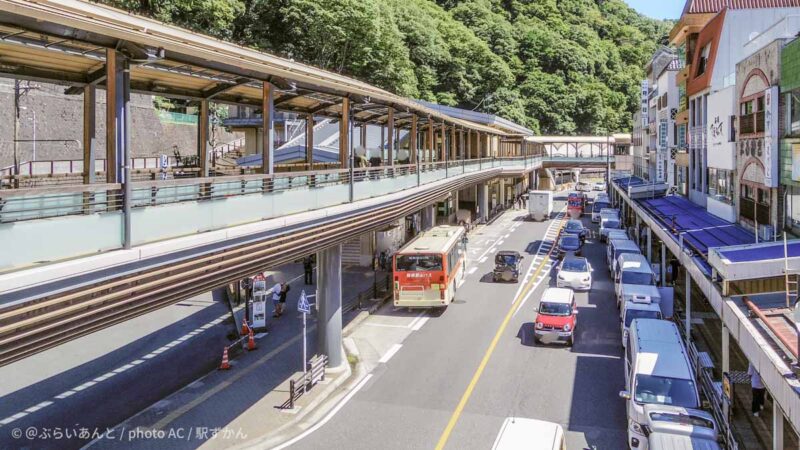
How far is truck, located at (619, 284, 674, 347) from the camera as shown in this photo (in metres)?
20.0

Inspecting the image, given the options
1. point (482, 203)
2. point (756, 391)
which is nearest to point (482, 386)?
point (756, 391)

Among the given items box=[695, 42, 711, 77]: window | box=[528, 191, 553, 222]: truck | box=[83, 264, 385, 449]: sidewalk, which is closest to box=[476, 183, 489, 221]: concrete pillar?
box=[528, 191, 553, 222]: truck

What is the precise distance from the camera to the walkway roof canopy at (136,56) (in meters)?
7.45

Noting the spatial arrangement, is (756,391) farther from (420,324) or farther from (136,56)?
(136,56)

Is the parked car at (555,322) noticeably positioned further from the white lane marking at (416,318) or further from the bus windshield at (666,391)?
the bus windshield at (666,391)

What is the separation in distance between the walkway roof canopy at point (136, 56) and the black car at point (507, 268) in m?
15.4

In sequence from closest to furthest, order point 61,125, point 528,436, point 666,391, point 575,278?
1. point 528,436
2. point 666,391
3. point 575,278
4. point 61,125

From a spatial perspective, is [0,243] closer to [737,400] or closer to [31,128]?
[737,400]

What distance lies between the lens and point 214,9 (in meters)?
48.9

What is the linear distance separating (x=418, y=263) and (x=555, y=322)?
20.8ft

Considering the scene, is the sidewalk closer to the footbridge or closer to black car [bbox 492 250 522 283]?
the footbridge

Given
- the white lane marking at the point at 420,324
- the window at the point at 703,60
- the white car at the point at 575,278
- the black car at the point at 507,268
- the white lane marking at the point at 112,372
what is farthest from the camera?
the black car at the point at 507,268

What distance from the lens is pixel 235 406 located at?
15227 millimetres

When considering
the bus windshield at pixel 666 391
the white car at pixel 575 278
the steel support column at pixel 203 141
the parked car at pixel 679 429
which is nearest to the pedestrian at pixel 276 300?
the steel support column at pixel 203 141
